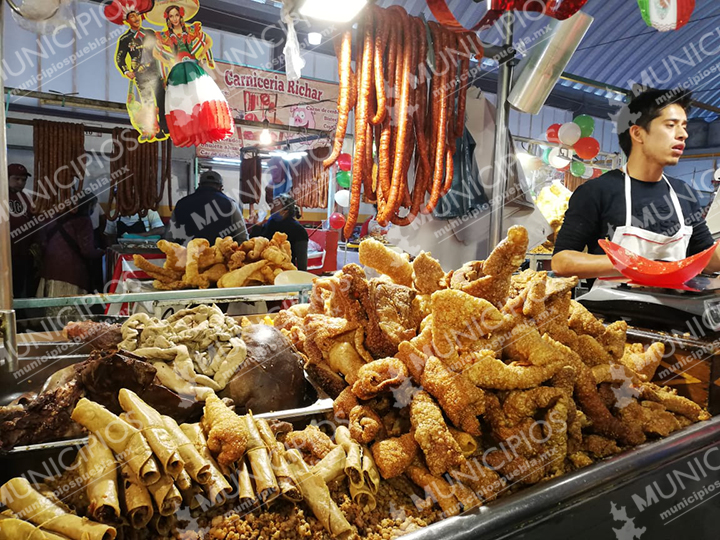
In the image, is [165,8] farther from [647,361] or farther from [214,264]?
[647,361]

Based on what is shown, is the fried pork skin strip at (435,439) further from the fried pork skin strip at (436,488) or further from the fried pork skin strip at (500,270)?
the fried pork skin strip at (500,270)

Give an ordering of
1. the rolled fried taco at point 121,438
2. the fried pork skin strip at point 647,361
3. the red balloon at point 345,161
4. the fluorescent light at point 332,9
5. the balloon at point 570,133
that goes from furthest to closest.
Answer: the red balloon at point 345,161
the balloon at point 570,133
the fluorescent light at point 332,9
the fried pork skin strip at point 647,361
the rolled fried taco at point 121,438

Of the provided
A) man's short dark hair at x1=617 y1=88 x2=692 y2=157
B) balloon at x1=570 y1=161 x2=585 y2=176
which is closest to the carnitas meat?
man's short dark hair at x1=617 y1=88 x2=692 y2=157

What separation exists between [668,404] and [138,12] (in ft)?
11.2

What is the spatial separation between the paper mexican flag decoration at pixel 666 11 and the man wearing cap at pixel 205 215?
4.15 m

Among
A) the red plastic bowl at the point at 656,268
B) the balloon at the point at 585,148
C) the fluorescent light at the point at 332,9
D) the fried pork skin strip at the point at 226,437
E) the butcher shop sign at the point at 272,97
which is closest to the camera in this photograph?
the fried pork skin strip at the point at 226,437

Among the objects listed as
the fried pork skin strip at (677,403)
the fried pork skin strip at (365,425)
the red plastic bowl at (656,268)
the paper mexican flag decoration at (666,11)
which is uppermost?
the paper mexican flag decoration at (666,11)

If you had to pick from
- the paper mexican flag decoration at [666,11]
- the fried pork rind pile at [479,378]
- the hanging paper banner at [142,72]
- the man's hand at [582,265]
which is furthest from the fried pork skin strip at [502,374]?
the hanging paper banner at [142,72]

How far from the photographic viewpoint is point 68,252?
560cm

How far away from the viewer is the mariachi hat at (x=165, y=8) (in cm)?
299

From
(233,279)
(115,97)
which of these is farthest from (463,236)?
(115,97)

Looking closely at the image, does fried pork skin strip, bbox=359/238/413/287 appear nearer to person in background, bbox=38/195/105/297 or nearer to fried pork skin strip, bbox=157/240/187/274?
fried pork skin strip, bbox=157/240/187/274

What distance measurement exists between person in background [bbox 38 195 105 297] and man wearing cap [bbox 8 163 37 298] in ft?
0.90

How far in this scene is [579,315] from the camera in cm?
171
